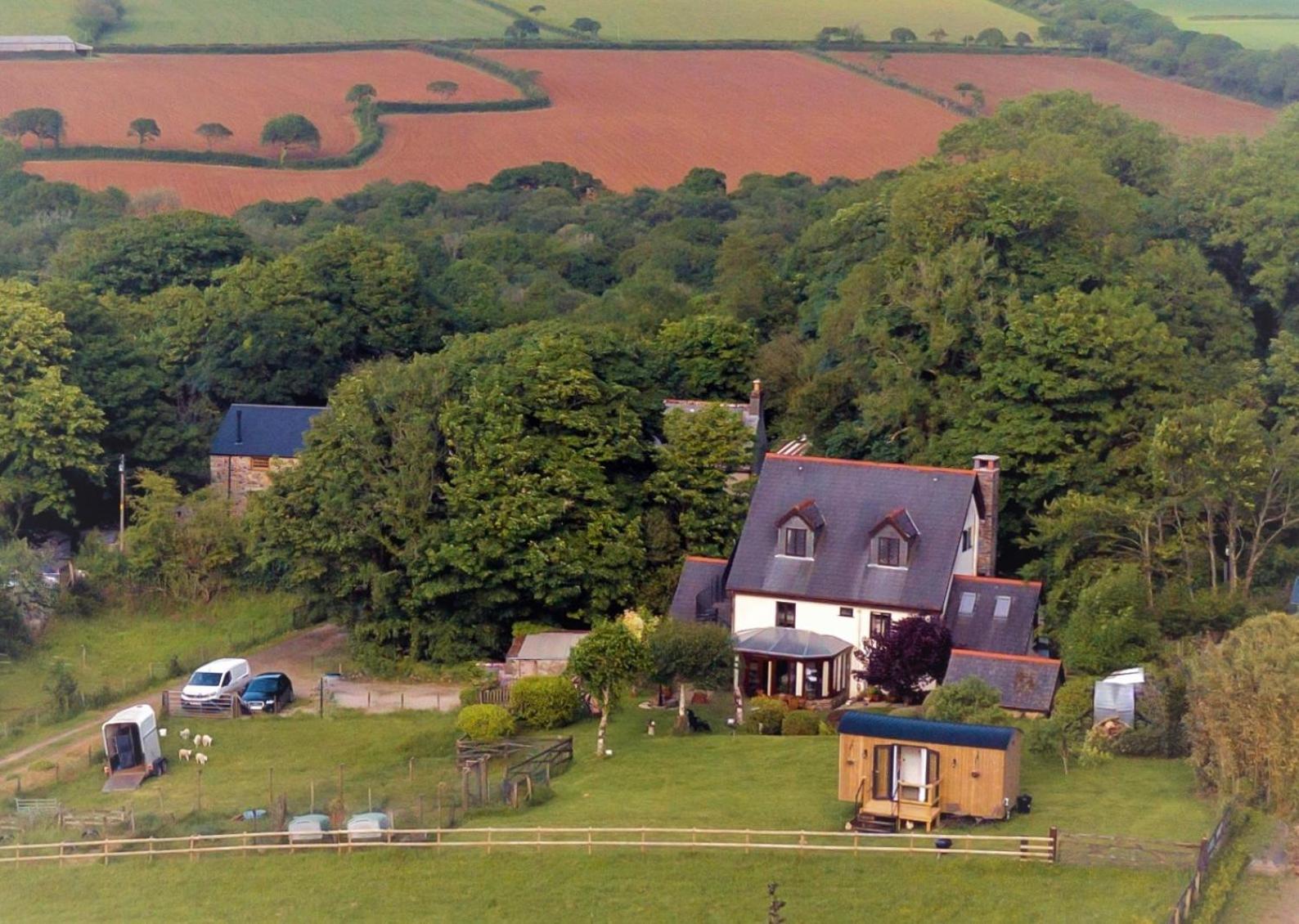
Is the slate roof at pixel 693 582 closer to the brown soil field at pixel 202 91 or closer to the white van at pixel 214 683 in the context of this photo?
the white van at pixel 214 683

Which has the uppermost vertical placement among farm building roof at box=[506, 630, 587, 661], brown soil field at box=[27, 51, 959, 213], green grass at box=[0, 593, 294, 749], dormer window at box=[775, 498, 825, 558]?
brown soil field at box=[27, 51, 959, 213]

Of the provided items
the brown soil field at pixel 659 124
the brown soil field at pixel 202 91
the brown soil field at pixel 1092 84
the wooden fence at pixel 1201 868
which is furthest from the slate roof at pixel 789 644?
the brown soil field at pixel 202 91

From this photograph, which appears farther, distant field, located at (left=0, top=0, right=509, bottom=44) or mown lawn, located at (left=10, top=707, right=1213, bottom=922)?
distant field, located at (left=0, top=0, right=509, bottom=44)

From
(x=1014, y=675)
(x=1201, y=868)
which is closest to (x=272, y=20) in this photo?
(x=1014, y=675)

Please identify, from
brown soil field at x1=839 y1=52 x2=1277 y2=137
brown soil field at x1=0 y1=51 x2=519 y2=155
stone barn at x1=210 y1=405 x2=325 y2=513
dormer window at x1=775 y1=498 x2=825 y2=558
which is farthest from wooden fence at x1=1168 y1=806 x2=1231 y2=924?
brown soil field at x1=0 y1=51 x2=519 y2=155

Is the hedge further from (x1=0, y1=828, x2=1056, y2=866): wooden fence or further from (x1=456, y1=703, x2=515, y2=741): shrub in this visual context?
(x1=0, y1=828, x2=1056, y2=866): wooden fence

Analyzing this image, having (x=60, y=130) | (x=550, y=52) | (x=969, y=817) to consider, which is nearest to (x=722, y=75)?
(x=550, y=52)

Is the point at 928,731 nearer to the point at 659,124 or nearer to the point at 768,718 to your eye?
the point at 768,718

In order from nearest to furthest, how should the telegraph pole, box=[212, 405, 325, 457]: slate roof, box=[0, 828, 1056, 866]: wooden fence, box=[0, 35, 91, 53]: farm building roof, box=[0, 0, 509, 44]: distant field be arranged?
box=[0, 828, 1056, 866]: wooden fence
the telegraph pole
box=[212, 405, 325, 457]: slate roof
box=[0, 35, 91, 53]: farm building roof
box=[0, 0, 509, 44]: distant field
